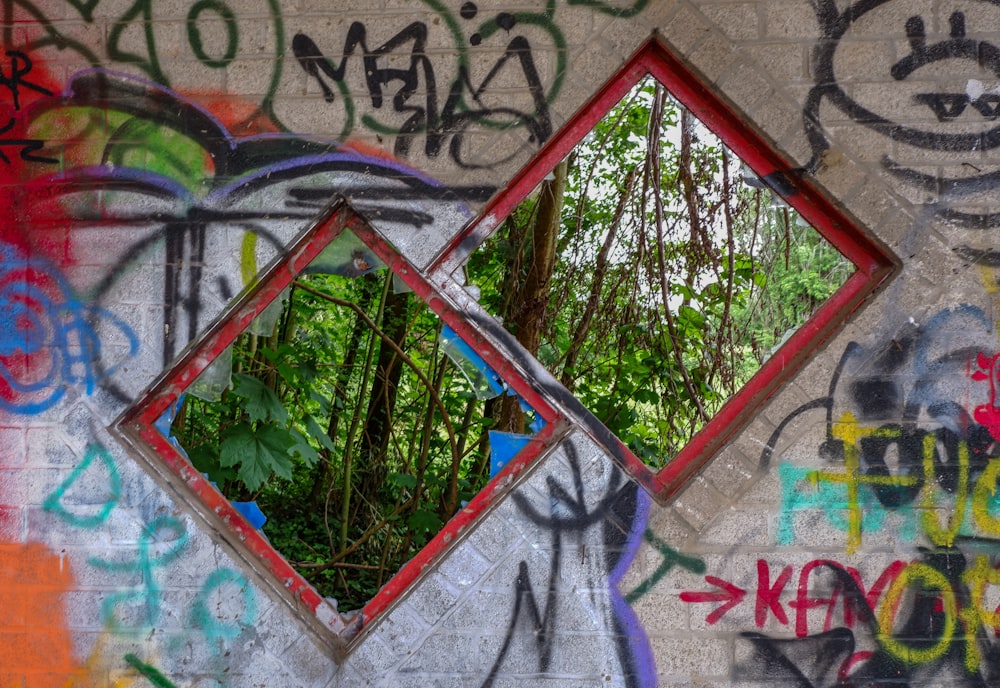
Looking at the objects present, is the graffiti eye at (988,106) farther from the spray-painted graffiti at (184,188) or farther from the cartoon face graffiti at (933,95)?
Result: the spray-painted graffiti at (184,188)

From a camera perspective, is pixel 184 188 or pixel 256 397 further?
pixel 256 397

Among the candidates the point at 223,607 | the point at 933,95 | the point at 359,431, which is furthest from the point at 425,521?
the point at 933,95

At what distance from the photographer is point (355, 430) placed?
5285 millimetres

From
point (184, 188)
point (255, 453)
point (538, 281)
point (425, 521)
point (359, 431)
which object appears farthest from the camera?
point (359, 431)

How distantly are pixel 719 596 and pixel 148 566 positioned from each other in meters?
1.70

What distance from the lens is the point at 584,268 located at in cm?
462

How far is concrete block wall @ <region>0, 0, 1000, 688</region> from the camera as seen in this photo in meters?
2.54

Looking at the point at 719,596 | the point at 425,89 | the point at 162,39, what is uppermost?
the point at 162,39

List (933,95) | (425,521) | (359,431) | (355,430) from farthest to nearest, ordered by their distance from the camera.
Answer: (359,431) < (355,430) < (425,521) < (933,95)

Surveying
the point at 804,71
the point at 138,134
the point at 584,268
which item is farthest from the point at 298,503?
the point at 804,71

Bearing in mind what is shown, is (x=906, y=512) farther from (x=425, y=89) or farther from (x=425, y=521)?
(x=425, y=521)

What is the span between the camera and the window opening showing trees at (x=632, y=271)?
4355mm

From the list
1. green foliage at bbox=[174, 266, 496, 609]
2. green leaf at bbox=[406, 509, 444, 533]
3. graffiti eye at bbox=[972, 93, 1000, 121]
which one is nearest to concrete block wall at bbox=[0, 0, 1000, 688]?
graffiti eye at bbox=[972, 93, 1000, 121]

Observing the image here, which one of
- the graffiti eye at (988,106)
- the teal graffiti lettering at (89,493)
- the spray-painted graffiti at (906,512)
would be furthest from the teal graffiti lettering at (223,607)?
the graffiti eye at (988,106)
